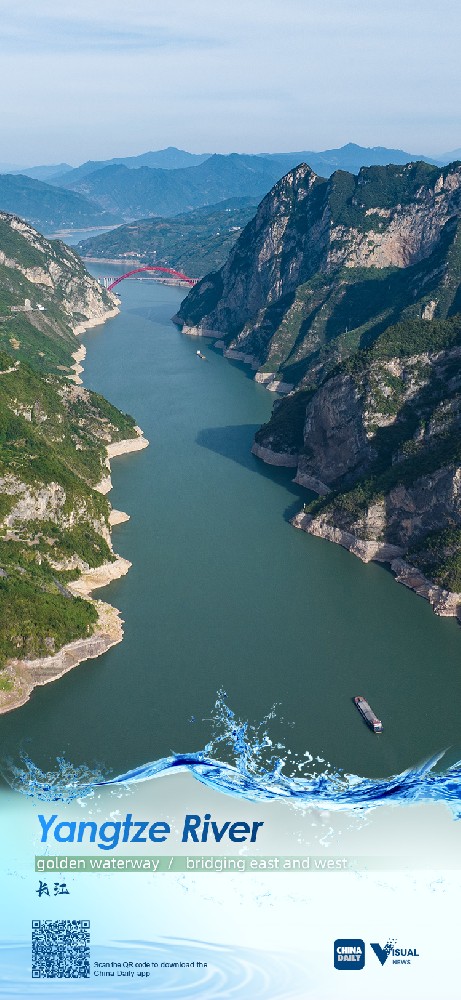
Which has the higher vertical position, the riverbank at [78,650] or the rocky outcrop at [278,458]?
the rocky outcrop at [278,458]

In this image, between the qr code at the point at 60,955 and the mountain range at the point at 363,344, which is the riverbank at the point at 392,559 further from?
the qr code at the point at 60,955

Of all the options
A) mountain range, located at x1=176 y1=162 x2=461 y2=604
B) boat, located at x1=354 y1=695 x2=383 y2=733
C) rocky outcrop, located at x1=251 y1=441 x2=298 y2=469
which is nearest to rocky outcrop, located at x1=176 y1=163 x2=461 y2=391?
mountain range, located at x1=176 y1=162 x2=461 y2=604

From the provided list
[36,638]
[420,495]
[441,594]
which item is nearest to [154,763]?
[36,638]

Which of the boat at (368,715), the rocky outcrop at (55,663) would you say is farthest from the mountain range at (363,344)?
the rocky outcrop at (55,663)

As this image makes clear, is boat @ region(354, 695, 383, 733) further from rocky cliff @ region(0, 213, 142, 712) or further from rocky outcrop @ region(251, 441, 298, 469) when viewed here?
rocky outcrop @ region(251, 441, 298, 469)

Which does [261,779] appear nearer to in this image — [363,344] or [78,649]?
[78,649]

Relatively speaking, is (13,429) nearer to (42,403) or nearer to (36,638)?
(42,403)
